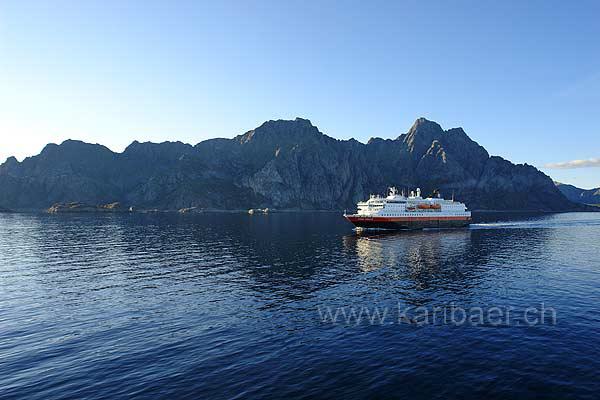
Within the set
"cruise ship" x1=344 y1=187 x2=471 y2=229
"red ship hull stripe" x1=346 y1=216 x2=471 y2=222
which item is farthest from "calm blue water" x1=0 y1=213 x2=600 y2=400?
"cruise ship" x1=344 y1=187 x2=471 y2=229

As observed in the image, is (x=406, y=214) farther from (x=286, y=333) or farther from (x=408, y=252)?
(x=286, y=333)

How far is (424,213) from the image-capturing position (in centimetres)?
11419

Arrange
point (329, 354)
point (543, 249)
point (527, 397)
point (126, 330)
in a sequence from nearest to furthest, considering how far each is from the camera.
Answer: point (527, 397)
point (329, 354)
point (126, 330)
point (543, 249)

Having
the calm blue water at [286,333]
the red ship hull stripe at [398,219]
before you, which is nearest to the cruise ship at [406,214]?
the red ship hull stripe at [398,219]

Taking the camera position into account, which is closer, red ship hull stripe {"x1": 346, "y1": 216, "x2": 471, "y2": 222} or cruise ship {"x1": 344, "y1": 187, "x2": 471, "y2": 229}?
red ship hull stripe {"x1": 346, "y1": 216, "x2": 471, "y2": 222}

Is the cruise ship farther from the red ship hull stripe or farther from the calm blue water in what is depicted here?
the calm blue water

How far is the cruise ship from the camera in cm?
10577

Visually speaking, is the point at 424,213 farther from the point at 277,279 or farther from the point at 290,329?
the point at 290,329

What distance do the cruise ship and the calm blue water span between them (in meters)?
53.8

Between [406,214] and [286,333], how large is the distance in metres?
92.2

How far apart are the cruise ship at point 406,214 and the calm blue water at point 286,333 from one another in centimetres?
5378

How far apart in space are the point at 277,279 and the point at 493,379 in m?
27.9

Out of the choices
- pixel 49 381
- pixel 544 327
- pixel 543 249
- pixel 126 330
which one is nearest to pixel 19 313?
pixel 126 330

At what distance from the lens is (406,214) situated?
110438 millimetres
